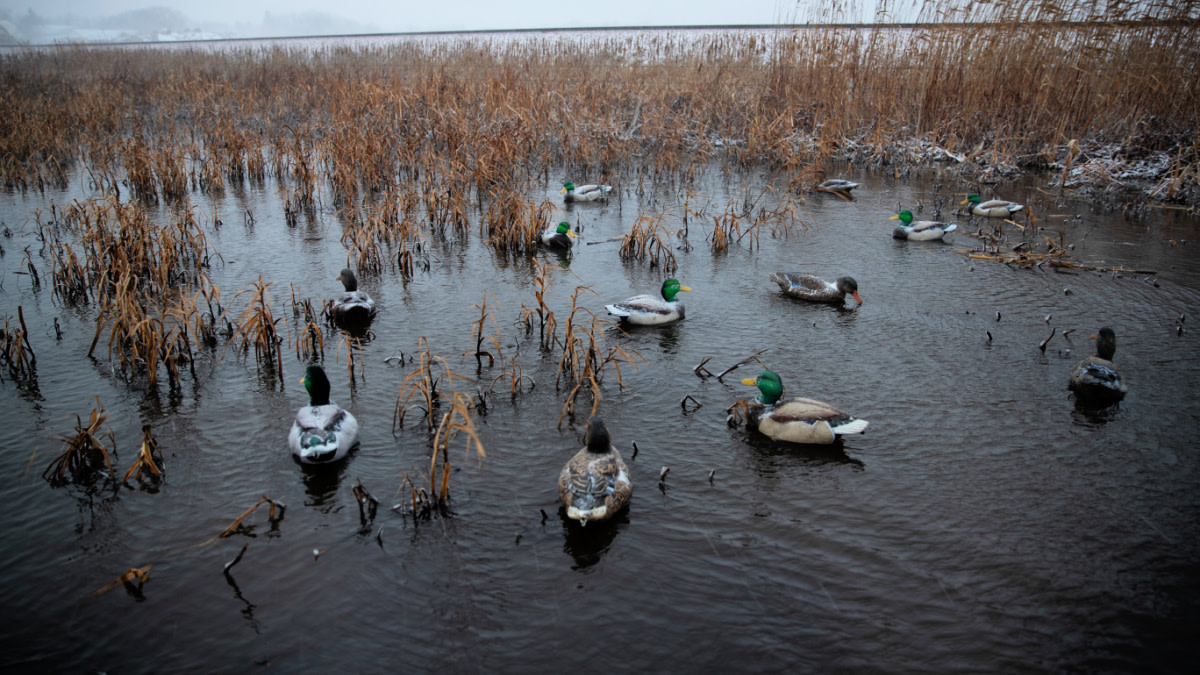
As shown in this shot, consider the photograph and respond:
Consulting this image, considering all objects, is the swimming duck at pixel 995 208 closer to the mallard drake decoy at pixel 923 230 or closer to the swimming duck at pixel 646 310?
the mallard drake decoy at pixel 923 230

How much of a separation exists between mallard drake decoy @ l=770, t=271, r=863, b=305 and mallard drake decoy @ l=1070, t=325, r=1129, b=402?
2.60m

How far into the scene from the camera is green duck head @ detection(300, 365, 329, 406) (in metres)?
5.66

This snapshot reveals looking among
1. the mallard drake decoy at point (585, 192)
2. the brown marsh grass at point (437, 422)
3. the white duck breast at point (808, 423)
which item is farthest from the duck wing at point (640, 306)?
the mallard drake decoy at point (585, 192)

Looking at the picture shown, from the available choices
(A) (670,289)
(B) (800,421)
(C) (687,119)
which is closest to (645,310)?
(A) (670,289)

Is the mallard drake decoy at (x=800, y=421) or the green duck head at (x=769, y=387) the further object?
the green duck head at (x=769, y=387)

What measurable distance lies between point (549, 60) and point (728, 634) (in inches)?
953

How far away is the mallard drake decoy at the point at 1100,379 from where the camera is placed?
615 cm

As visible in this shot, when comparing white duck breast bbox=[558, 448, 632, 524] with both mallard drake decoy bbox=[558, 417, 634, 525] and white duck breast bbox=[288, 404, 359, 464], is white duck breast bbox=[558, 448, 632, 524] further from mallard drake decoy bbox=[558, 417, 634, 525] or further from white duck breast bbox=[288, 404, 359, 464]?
white duck breast bbox=[288, 404, 359, 464]

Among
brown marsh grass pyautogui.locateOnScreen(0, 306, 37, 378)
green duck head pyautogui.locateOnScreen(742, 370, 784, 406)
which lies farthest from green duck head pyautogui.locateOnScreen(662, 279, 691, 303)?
brown marsh grass pyautogui.locateOnScreen(0, 306, 37, 378)

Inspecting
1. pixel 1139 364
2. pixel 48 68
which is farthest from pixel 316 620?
pixel 48 68

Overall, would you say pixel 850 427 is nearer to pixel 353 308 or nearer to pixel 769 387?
pixel 769 387

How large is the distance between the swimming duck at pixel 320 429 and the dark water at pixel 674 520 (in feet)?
0.55

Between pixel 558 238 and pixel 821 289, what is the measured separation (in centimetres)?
395

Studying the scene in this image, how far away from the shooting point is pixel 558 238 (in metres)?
10.5
